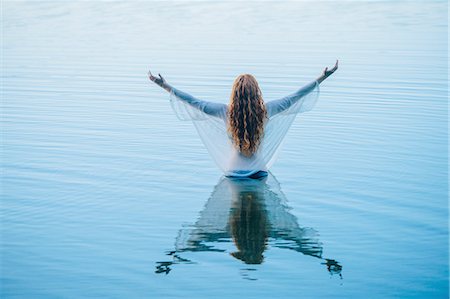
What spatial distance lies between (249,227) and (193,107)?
202 cm

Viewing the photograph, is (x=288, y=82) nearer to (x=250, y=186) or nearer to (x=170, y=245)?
(x=250, y=186)

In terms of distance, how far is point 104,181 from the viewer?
8141 millimetres

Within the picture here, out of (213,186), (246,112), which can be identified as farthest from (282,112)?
(213,186)

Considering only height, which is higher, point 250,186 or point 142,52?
point 142,52

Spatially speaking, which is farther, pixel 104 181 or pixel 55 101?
pixel 55 101

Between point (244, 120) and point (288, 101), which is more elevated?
point (288, 101)

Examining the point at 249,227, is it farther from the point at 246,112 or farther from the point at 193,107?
the point at 193,107

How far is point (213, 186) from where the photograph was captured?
8.09m

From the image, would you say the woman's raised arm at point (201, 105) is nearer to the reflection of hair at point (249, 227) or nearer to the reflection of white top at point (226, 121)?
the reflection of white top at point (226, 121)

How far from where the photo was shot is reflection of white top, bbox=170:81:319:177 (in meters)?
8.19

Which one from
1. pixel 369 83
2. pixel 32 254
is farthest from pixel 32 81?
pixel 32 254

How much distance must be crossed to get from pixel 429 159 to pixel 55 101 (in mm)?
6878

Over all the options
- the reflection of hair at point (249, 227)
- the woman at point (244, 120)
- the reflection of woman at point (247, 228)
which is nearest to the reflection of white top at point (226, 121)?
the woman at point (244, 120)

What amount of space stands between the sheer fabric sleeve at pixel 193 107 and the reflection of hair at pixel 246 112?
0.53ft
